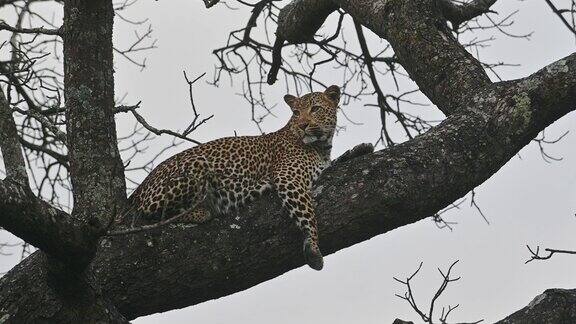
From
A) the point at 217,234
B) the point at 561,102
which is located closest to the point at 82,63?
the point at 217,234

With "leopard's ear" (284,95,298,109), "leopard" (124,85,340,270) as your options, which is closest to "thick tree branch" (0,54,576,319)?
"leopard" (124,85,340,270)

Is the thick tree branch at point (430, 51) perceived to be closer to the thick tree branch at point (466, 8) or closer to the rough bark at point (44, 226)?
the thick tree branch at point (466, 8)

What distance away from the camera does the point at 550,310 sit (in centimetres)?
429

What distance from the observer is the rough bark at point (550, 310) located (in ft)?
14.0

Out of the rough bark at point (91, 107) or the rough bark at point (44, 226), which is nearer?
the rough bark at point (44, 226)

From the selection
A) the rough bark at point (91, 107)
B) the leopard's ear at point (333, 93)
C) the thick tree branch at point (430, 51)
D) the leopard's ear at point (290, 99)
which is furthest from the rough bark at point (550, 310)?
the leopard's ear at point (290, 99)

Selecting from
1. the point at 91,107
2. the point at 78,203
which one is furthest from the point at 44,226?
the point at 91,107

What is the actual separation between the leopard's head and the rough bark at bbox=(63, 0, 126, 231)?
1933 millimetres

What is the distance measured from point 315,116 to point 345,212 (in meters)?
2.19

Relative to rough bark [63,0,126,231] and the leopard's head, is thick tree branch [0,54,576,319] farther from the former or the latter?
the leopard's head

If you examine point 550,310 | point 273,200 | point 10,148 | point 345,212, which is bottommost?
point 550,310

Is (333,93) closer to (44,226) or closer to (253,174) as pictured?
(253,174)

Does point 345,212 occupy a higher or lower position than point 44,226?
lower

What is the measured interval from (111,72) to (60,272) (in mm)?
1637
